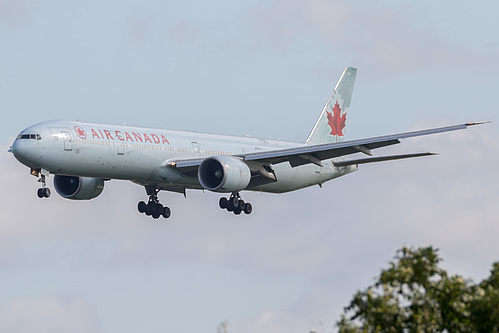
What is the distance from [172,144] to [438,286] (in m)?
35.7

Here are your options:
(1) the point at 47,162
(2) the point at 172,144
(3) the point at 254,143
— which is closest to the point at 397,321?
(1) the point at 47,162

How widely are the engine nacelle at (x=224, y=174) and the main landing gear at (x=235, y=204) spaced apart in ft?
12.3

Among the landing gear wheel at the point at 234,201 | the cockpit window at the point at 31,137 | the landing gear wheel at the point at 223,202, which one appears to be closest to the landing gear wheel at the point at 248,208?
the landing gear wheel at the point at 234,201

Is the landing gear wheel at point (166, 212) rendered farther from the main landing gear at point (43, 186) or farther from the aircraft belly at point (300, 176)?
the main landing gear at point (43, 186)

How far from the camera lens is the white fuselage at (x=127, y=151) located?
2128 inches

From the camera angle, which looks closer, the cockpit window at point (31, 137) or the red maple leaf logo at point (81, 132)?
the cockpit window at point (31, 137)

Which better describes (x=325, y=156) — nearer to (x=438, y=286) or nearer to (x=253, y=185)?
(x=253, y=185)

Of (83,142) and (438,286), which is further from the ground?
(83,142)

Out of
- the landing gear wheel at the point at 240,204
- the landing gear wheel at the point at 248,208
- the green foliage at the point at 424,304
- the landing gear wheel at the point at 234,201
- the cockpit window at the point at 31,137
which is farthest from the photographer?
the landing gear wheel at the point at 248,208

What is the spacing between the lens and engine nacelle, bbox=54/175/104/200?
63312 mm

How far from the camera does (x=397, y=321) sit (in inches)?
1006

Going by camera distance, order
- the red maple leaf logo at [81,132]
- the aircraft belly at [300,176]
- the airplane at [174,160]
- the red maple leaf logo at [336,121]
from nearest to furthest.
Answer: the airplane at [174,160] → the red maple leaf logo at [81,132] → the aircraft belly at [300,176] → the red maple leaf logo at [336,121]

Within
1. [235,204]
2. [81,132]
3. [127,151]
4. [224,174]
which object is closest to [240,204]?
[235,204]

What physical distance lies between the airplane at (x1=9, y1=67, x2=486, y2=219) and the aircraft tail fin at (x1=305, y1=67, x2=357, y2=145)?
13.2ft
